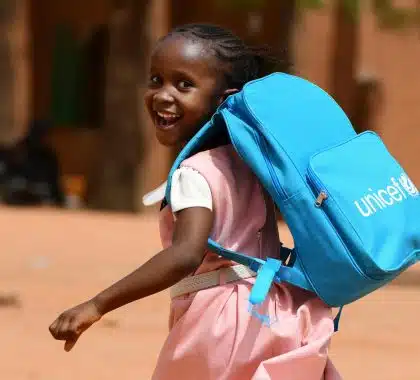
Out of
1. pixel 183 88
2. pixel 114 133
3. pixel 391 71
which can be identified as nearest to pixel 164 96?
pixel 183 88

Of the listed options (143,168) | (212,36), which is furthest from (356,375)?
(143,168)

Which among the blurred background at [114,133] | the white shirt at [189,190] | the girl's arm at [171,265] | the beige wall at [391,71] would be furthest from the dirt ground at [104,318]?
the beige wall at [391,71]

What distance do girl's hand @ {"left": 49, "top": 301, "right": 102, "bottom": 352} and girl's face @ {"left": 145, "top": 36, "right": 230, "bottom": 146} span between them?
502mm

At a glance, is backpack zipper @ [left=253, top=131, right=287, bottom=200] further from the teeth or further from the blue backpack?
the teeth

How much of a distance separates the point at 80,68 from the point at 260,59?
1319 centimetres

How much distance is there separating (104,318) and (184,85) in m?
4.56

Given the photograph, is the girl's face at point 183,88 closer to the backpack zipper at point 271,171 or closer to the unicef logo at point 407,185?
the backpack zipper at point 271,171

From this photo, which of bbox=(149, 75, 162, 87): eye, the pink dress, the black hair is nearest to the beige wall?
the black hair

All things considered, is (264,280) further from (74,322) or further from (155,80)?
(155,80)

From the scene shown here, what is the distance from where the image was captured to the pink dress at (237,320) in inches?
106

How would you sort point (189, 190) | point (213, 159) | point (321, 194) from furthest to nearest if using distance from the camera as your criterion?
point (213, 159), point (189, 190), point (321, 194)

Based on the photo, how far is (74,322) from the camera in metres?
2.59

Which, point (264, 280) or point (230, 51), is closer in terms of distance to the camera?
point (264, 280)

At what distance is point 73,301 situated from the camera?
787cm
